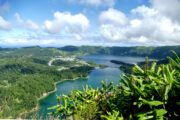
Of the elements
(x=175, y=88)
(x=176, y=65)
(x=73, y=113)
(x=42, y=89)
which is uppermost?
(x=176, y=65)

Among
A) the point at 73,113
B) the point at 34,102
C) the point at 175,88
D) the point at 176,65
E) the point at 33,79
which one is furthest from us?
the point at 33,79

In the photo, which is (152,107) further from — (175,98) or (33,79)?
(33,79)

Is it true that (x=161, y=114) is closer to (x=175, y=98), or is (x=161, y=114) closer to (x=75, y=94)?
(x=175, y=98)

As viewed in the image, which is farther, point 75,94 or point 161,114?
point 75,94

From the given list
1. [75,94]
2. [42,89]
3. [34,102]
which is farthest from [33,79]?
[75,94]

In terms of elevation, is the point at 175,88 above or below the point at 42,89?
above

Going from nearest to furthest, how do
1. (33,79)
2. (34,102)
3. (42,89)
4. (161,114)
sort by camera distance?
(161,114) < (34,102) < (42,89) < (33,79)
